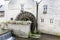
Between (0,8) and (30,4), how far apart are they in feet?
1.81

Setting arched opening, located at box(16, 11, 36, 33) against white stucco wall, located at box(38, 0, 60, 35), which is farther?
arched opening, located at box(16, 11, 36, 33)

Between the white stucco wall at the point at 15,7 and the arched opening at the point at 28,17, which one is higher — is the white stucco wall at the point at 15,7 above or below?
above

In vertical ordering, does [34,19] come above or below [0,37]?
above

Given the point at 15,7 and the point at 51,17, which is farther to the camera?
the point at 15,7

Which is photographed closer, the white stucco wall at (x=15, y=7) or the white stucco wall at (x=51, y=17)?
the white stucco wall at (x=51, y=17)

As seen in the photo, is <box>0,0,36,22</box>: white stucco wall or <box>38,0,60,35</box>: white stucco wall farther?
<box>0,0,36,22</box>: white stucco wall

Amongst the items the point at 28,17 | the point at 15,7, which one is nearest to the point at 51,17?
the point at 28,17

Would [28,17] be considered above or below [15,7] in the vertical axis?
below

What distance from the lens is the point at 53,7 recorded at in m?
1.86

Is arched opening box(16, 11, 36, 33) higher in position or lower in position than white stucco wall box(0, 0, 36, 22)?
lower

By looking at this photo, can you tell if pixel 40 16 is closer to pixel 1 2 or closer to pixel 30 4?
pixel 30 4

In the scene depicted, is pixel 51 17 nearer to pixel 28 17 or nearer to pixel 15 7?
pixel 28 17

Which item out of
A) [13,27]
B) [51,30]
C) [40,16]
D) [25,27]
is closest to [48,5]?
[40,16]

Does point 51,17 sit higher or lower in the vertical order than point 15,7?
lower
